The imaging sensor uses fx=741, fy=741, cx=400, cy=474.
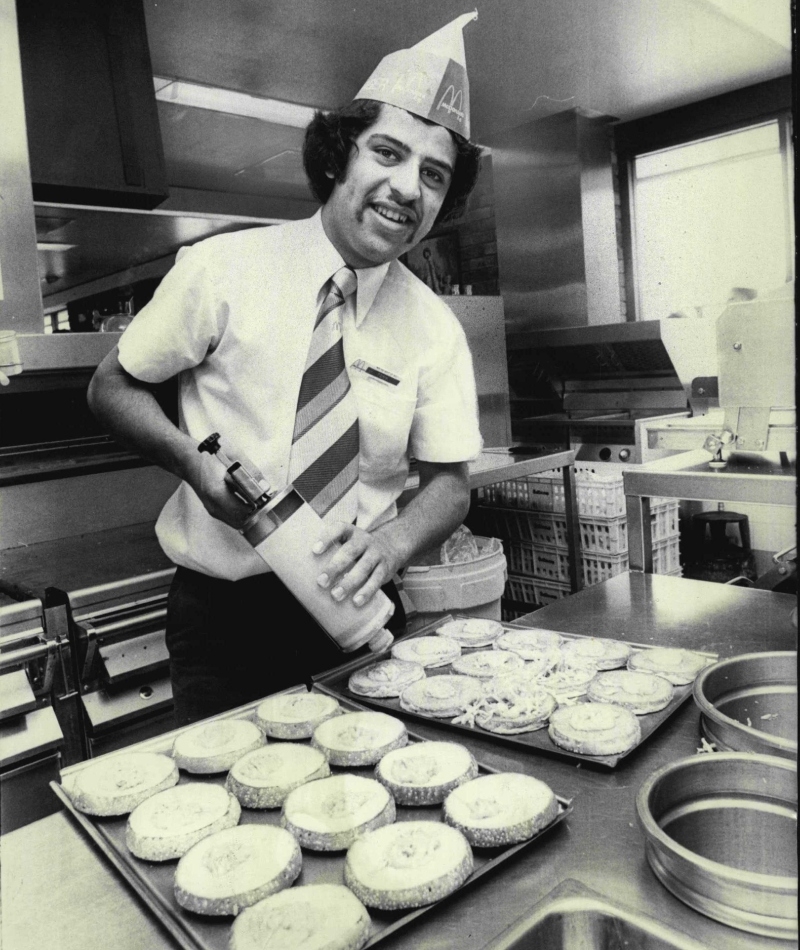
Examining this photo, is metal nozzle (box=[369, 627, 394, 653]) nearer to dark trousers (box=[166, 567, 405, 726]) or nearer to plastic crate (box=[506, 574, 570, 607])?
dark trousers (box=[166, 567, 405, 726])

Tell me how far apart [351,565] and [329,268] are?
2.37 feet

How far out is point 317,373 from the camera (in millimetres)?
1546

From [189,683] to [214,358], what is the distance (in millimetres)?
716

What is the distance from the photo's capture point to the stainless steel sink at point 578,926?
700 millimetres

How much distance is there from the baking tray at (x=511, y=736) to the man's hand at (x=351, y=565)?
23cm

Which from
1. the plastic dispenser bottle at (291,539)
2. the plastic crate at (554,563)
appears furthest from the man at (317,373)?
the plastic crate at (554,563)

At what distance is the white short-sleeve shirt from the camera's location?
1.46 metres

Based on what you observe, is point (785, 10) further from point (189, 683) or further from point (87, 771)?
point (189, 683)

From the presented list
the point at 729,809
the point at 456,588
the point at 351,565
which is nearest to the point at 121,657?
the point at 456,588

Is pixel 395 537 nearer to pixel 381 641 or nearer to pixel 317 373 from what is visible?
pixel 381 641

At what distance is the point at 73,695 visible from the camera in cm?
220

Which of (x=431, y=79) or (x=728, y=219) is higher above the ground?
(x=431, y=79)

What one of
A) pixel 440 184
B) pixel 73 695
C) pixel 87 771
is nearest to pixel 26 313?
pixel 73 695

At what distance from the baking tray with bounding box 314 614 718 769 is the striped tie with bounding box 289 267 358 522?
1.06 ft
